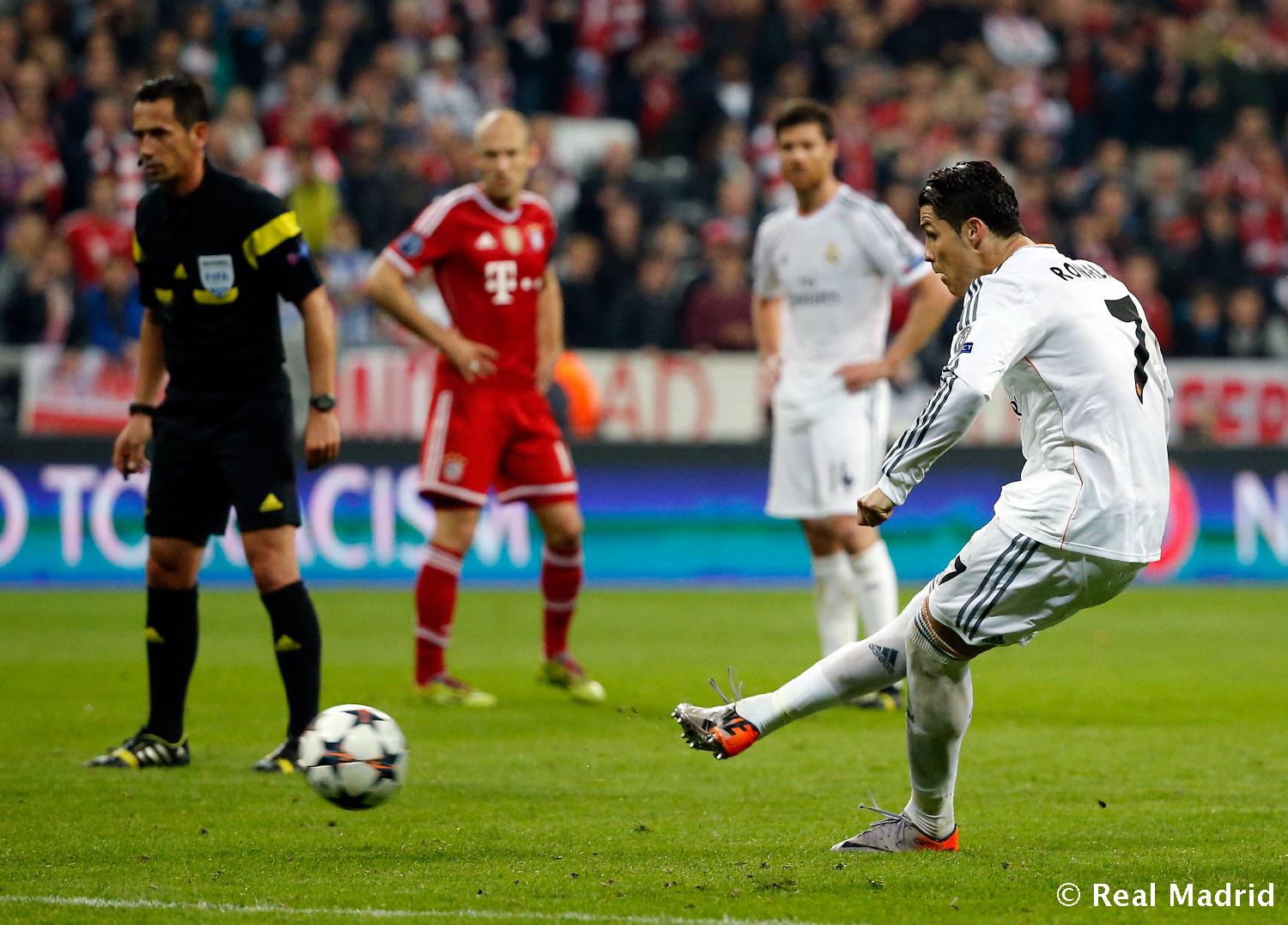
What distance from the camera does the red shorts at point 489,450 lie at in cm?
909

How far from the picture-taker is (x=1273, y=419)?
16.8m

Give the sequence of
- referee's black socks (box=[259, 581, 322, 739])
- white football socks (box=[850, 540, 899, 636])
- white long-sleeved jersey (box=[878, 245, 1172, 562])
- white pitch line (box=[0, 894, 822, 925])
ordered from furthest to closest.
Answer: white football socks (box=[850, 540, 899, 636])
referee's black socks (box=[259, 581, 322, 739])
white long-sleeved jersey (box=[878, 245, 1172, 562])
white pitch line (box=[0, 894, 822, 925])

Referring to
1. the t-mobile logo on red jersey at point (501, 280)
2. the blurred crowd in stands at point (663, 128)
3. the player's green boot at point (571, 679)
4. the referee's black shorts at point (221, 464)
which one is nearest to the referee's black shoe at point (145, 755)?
the referee's black shorts at point (221, 464)

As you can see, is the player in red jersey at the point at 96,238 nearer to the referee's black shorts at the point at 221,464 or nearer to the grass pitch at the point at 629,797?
the grass pitch at the point at 629,797

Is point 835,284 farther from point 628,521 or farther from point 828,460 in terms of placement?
point 628,521

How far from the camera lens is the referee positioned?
687 centimetres

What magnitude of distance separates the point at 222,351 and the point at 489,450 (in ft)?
7.65

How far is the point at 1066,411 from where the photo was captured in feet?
16.9

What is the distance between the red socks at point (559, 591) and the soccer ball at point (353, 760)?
3.51 meters

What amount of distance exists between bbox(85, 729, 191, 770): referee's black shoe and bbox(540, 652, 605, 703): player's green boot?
2447 millimetres

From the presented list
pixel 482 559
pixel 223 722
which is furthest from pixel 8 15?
pixel 223 722

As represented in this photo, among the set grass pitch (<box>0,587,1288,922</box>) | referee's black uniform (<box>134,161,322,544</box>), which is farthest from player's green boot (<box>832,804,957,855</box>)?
referee's black uniform (<box>134,161,322,544</box>)

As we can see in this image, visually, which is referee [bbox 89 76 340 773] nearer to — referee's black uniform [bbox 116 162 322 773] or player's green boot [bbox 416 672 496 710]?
referee's black uniform [bbox 116 162 322 773]

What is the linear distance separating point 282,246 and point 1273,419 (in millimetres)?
12182
